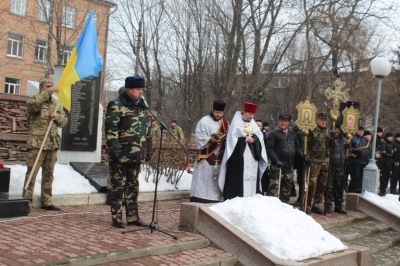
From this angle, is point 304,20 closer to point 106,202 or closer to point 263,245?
point 106,202

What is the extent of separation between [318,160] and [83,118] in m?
5.37

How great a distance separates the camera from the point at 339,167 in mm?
10492

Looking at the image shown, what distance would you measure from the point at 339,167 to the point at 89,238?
20.7 ft

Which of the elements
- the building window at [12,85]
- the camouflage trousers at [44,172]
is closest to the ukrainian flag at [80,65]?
the camouflage trousers at [44,172]

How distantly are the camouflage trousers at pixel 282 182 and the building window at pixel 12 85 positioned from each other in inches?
1192

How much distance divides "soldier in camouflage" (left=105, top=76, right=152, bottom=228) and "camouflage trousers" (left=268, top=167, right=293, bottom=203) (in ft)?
11.5

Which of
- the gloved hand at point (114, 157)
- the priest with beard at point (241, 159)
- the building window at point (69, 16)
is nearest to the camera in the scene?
the gloved hand at point (114, 157)

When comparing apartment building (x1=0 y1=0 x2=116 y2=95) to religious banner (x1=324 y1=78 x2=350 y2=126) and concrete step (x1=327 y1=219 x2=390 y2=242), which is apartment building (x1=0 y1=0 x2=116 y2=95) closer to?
religious banner (x1=324 y1=78 x2=350 y2=126)

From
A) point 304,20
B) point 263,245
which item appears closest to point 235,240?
point 263,245

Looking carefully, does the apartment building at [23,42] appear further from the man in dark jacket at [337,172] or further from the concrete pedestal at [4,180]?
the concrete pedestal at [4,180]

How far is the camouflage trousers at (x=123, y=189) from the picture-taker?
6527 mm

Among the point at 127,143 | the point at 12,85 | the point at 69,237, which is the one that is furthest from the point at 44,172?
the point at 12,85

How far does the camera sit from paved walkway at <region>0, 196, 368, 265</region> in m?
5.05

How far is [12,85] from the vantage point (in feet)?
118
